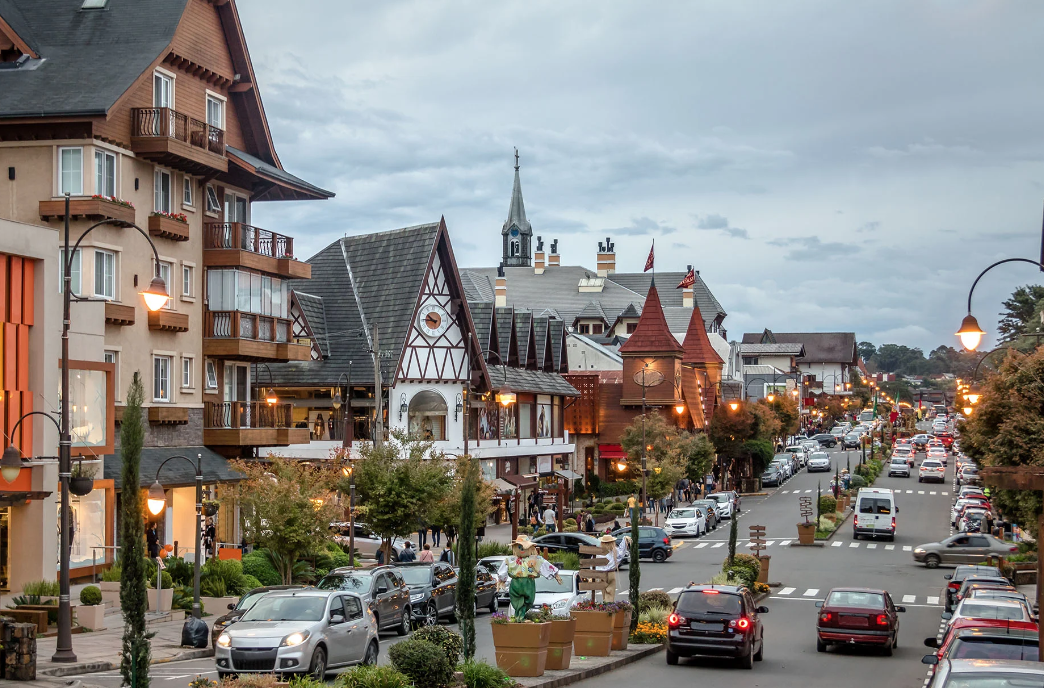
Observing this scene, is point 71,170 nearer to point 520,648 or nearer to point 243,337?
point 243,337

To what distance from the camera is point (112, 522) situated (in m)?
36.3

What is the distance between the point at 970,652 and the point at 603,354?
230 ft

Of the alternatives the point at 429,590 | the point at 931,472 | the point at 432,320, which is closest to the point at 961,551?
the point at 432,320

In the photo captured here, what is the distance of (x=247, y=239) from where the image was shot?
43.1 metres

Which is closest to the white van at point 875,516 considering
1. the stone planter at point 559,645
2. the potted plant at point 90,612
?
the stone planter at point 559,645

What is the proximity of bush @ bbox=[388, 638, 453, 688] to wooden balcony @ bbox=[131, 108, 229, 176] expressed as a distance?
25.1 meters

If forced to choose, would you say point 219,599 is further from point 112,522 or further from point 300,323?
point 300,323

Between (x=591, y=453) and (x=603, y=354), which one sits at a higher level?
(x=603, y=354)

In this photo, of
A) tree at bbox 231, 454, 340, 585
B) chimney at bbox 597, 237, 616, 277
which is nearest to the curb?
tree at bbox 231, 454, 340, 585

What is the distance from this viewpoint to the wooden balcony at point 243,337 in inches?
1647

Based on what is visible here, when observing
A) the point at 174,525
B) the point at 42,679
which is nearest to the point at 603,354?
the point at 174,525

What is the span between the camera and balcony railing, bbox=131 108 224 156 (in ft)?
124

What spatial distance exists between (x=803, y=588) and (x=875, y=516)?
19.1m

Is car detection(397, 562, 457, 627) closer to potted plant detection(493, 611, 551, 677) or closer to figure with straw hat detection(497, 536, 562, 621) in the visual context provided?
figure with straw hat detection(497, 536, 562, 621)
